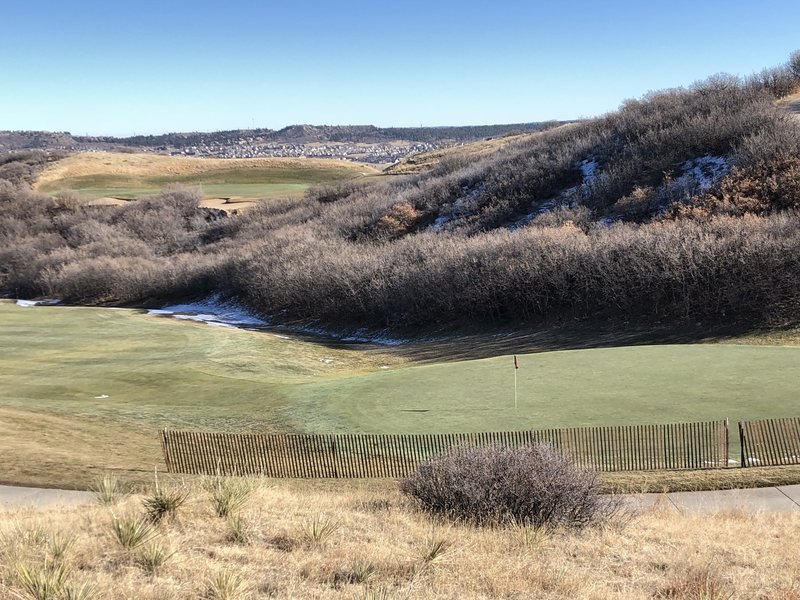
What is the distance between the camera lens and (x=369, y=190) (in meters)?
93.0

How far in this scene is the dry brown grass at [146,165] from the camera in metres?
139

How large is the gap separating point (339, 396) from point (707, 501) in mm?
11342

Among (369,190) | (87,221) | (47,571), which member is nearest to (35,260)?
(87,221)

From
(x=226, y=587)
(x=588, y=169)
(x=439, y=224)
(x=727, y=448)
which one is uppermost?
(x=588, y=169)

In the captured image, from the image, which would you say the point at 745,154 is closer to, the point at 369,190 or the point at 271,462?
the point at 271,462

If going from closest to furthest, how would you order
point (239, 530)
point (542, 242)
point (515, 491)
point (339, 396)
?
1. point (239, 530)
2. point (515, 491)
3. point (339, 396)
4. point (542, 242)

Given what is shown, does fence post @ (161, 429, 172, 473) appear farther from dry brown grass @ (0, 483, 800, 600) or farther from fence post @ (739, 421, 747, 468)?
fence post @ (739, 421, 747, 468)

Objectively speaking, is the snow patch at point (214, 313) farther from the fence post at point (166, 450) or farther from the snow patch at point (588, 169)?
the fence post at point (166, 450)

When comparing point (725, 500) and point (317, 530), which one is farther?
point (725, 500)

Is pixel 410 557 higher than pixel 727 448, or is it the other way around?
pixel 410 557

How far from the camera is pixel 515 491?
39.4 ft

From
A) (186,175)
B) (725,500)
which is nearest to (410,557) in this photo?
(725,500)

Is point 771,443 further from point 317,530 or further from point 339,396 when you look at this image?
point 339,396

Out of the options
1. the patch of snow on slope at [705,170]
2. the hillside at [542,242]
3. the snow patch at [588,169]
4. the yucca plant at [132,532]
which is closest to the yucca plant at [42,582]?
the yucca plant at [132,532]
